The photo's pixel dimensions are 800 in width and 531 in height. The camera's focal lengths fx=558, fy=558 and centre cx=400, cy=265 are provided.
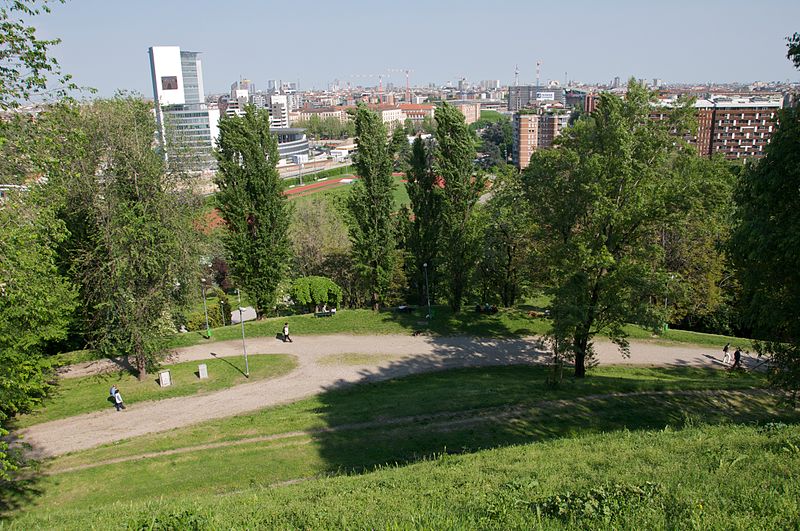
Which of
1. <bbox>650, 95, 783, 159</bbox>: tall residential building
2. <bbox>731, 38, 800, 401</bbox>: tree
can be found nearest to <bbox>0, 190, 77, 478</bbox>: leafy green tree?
<bbox>731, 38, 800, 401</bbox>: tree

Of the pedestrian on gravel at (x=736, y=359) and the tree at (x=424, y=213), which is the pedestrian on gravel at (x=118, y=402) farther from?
the pedestrian on gravel at (x=736, y=359)

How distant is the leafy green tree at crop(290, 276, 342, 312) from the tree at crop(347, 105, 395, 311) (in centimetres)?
335

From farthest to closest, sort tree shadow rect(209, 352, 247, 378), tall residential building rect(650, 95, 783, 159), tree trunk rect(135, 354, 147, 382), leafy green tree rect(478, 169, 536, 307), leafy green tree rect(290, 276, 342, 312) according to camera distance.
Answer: tall residential building rect(650, 95, 783, 159) → leafy green tree rect(290, 276, 342, 312) → leafy green tree rect(478, 169, 536, 307) → tree shadow rect(209, 352, 247, 378) → tree trunk rect(135, 354, 147, 382)

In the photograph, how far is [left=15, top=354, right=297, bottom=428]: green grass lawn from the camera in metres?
22.6

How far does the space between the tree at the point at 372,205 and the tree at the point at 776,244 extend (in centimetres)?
1997

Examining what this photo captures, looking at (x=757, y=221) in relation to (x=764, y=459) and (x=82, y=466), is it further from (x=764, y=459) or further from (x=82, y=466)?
(x=82, y=466)

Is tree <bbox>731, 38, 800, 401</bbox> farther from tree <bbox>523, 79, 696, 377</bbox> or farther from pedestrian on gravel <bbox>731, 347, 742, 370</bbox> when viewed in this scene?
pedestrian on gravel <bbox>731, 347, 742, 370</bbox>

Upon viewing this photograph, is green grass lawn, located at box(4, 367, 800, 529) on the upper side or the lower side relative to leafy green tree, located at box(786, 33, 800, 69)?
lower

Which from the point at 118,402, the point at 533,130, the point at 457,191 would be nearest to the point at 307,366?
the point at 118,402

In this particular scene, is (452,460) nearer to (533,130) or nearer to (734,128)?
(734,128)

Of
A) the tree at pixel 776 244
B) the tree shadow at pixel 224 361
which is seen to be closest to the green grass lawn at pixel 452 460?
the tree at pixel 776 244

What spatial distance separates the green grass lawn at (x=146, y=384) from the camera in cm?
2258

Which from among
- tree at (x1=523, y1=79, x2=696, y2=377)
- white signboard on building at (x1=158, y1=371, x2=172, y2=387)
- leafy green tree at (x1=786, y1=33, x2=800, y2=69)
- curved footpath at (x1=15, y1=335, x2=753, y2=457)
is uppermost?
leafy green tree at (x1=786, y1=33, x2=800, y2=69)

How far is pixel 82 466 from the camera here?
17703 millimetres
